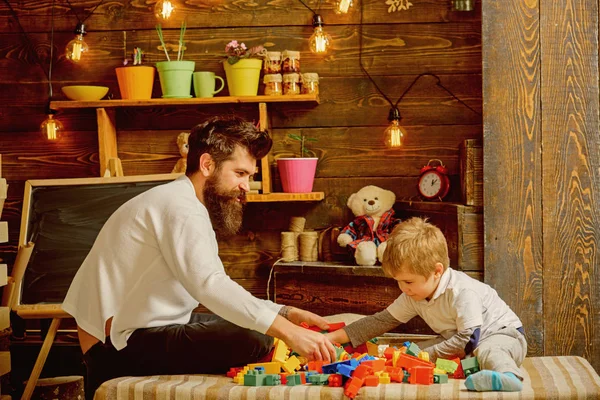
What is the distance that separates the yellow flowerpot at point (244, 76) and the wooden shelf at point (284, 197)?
1.61ft

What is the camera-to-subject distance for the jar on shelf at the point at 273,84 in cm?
379

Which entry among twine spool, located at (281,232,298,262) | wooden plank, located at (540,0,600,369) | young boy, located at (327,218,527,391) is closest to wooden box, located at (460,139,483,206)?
wooden plank, located at (540,0,600,369)

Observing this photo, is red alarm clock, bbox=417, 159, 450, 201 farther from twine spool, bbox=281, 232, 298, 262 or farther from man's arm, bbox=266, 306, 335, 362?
man's arm, bbox=266, 306, 335, 362

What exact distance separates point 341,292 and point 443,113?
103 cm

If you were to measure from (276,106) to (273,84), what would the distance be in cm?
21

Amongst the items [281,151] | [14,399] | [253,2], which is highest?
[253,2]

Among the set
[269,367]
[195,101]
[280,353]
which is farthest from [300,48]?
[269,367]

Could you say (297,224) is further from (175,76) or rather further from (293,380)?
(293,380)

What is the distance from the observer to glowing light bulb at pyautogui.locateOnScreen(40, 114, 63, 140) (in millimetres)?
3930

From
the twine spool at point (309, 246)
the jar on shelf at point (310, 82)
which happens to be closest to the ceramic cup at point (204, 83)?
the jar on shelf at point (310, 82)

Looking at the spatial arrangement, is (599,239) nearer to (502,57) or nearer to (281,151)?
(502,57)

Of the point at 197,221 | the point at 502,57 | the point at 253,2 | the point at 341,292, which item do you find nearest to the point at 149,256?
the point at 197,221

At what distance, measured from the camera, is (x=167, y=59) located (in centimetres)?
397

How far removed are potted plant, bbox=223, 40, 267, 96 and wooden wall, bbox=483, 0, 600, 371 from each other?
3.81 ft
